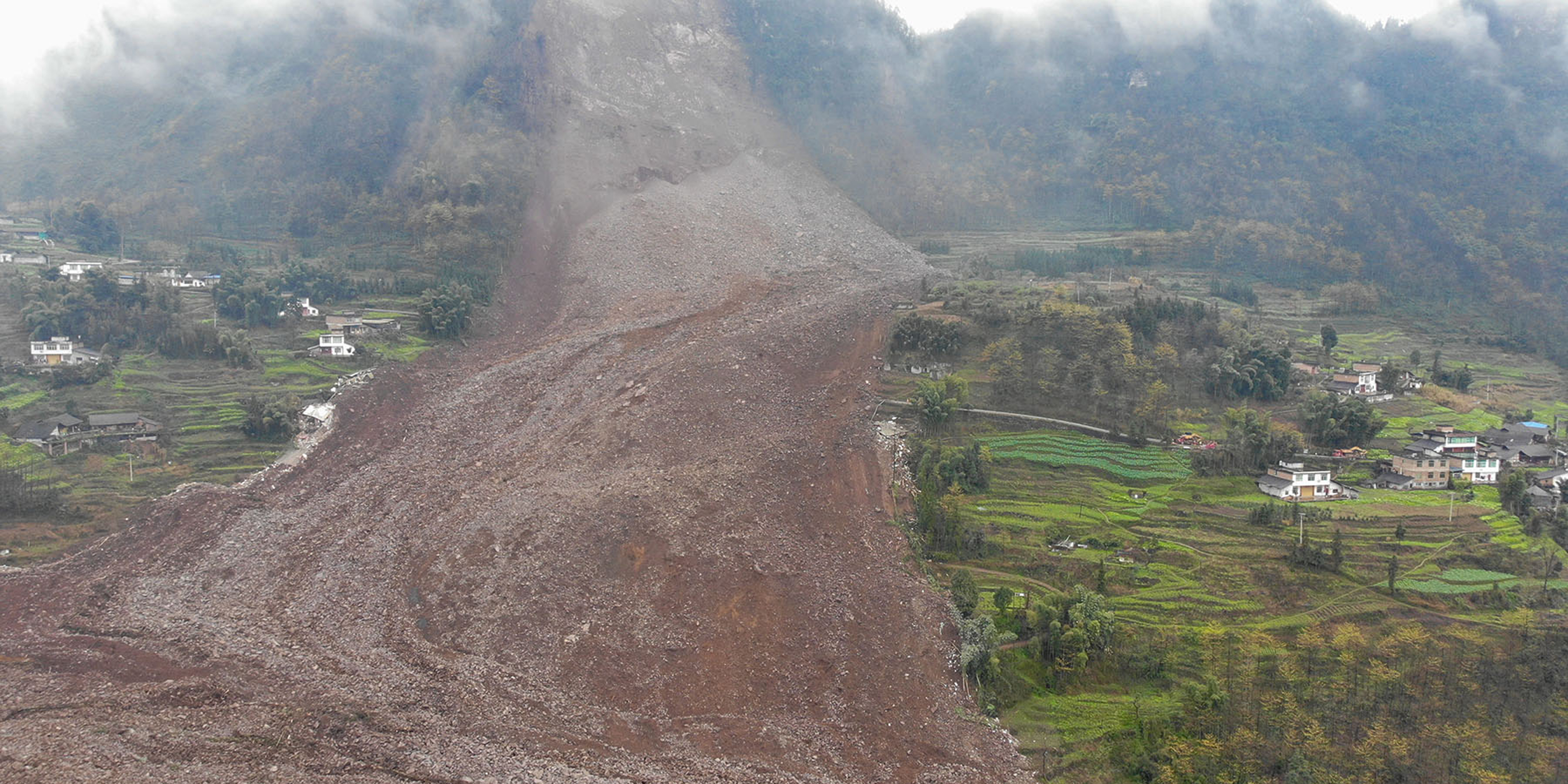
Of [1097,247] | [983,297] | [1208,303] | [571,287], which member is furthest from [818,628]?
[1097,247]

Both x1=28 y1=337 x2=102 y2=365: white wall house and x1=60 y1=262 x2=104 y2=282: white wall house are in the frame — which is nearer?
x1=28 y1=337 x2=102 y2=365: white wall house

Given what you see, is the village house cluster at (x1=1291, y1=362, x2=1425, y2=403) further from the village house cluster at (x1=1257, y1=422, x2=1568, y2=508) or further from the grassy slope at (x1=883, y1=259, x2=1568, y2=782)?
the village house cluster at (x1=1257, y1=422, x2=1568, y2=508)

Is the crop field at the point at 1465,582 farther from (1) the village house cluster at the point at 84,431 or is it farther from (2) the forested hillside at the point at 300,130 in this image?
(2) the forested hillside at the point at 300,130

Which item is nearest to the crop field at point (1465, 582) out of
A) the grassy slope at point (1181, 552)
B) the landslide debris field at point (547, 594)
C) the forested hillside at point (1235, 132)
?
the grassy slope at point (1181, 552)

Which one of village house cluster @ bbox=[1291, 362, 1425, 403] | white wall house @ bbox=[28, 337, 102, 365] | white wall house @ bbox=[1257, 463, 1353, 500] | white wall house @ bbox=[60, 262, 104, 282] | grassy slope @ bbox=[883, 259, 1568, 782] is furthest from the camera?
white wall house @ bbox=[60, 262, 104, 282]

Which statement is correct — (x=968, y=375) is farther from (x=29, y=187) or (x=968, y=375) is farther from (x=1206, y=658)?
(x=29, y=187)

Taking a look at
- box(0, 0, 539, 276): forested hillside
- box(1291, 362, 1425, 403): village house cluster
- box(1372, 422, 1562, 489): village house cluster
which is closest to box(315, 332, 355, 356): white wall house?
box(0, 0, 539, 276): forested hillside
